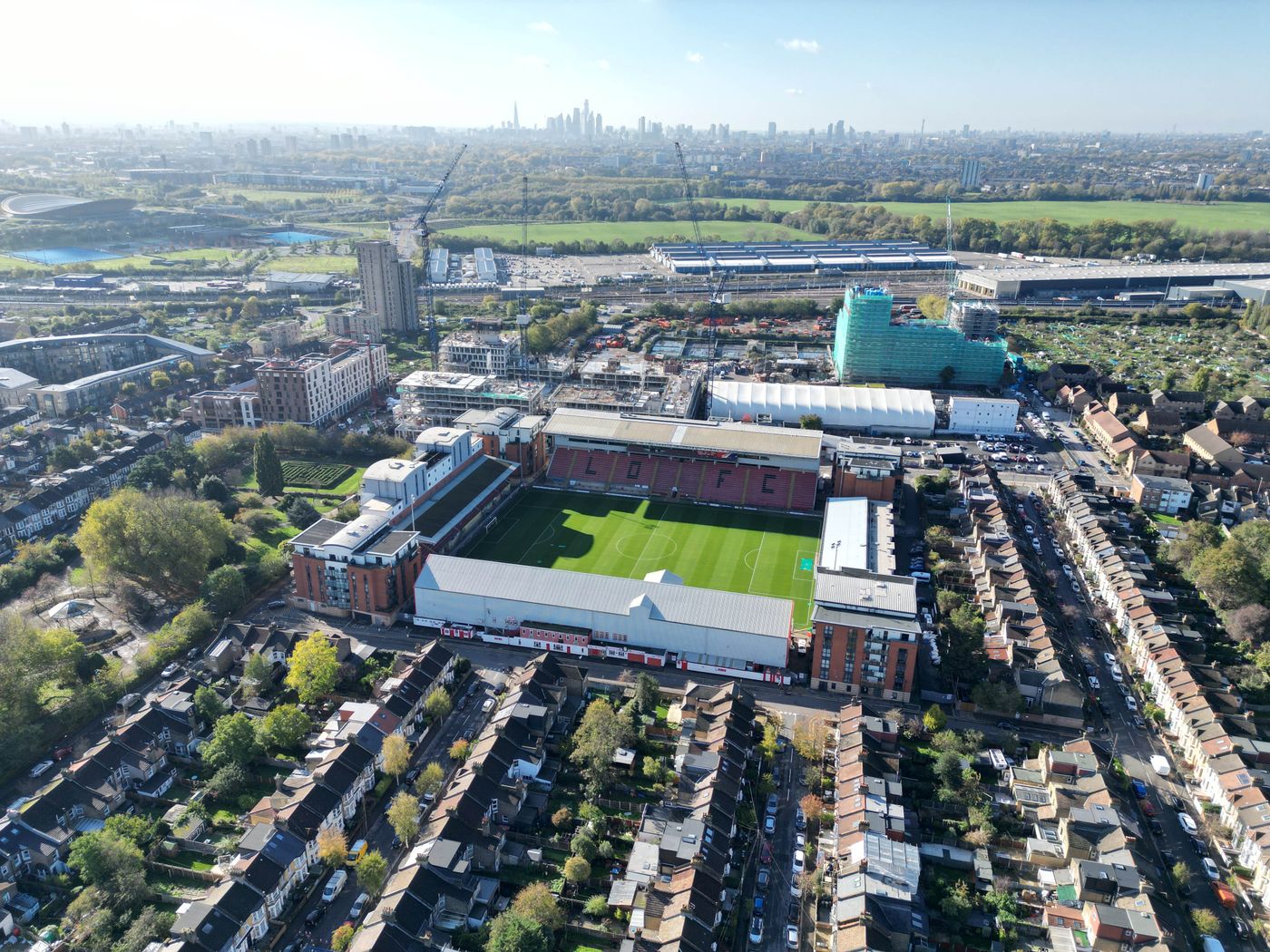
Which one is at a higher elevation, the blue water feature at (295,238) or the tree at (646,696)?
the blue water feature at (295,238)

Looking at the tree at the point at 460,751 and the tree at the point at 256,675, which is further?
the tree at the point at 256,675

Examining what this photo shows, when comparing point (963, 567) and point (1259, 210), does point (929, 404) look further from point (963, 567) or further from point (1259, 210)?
point (1259, 210)

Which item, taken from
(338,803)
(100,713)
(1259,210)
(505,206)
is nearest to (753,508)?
(338,803)

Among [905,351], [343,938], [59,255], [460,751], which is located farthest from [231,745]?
[59,255]

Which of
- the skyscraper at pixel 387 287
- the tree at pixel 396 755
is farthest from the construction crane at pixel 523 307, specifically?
the tree at pixel 396 755

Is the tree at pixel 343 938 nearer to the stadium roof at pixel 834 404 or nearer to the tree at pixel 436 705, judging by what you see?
the tree at pixel 436 705

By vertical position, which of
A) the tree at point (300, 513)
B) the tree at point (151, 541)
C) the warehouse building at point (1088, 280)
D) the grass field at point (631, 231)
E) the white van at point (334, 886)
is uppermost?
the grass field at point (631, 231)

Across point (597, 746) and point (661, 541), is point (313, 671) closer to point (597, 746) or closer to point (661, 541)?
point (597, 746)

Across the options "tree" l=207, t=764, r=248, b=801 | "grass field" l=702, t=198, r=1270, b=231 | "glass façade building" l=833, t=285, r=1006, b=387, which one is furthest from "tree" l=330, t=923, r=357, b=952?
"grass field" l=702, t=198, r=1270, b=231
